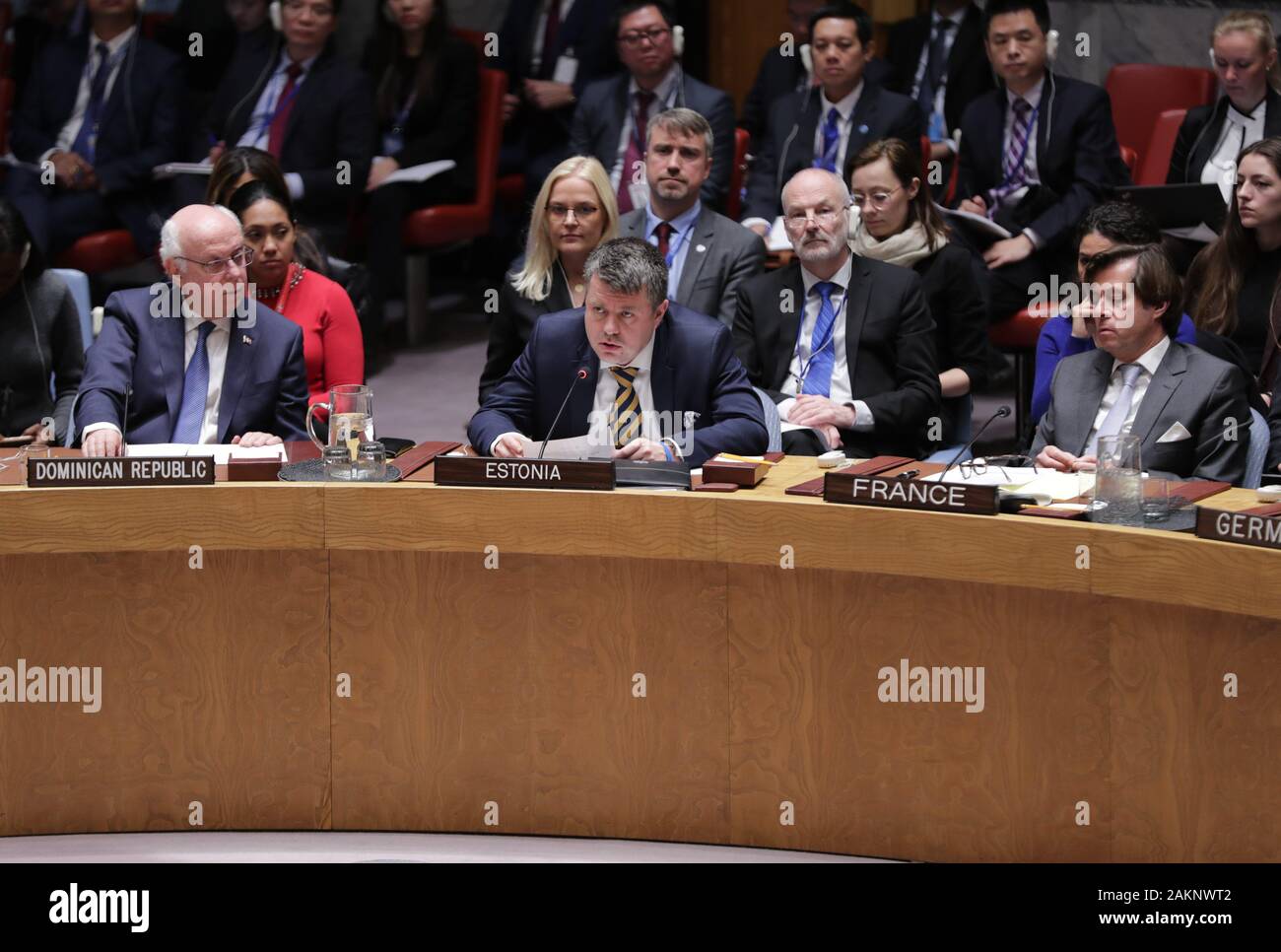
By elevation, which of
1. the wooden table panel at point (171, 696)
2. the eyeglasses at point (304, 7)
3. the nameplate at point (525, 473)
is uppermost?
the eyeglasses at point (304, 7)

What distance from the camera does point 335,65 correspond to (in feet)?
18.5

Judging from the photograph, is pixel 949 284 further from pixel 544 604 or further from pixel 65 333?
pixel 65 333

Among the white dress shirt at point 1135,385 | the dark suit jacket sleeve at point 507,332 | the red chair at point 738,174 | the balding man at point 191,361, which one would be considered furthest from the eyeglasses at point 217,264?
the red chair at point 738,174

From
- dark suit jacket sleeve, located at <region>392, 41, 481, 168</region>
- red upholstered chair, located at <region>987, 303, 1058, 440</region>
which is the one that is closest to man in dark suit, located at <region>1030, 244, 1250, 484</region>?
red upholstered chair, located at <region>987, 303, 1058, 440</region>

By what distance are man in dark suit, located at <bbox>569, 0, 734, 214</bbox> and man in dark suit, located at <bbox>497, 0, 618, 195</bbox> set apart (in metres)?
0.49

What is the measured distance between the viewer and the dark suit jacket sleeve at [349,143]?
5.59m

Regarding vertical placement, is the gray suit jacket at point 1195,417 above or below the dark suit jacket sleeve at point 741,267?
below

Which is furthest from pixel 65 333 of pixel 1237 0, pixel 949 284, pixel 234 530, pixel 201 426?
pixel 1237 0

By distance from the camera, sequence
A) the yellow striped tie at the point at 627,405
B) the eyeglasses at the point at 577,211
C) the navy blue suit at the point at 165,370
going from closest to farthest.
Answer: the yellow striped tie at the point at 627,405 < the navy blue suit at the point at 165,370 < the eyeglasses at the point at 577,211

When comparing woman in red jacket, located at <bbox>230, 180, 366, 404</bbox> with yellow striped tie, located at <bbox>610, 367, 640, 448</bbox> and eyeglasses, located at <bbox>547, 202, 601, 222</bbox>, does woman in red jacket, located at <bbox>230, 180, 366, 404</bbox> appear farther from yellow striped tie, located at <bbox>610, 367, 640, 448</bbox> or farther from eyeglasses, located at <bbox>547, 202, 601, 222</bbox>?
yellow striped tie, located at <bbox>610, 367, 640, 448</bbox>

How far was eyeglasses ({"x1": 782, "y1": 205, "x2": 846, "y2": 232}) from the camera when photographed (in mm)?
3703

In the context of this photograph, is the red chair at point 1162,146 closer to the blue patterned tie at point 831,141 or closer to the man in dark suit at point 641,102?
the blue patterned tie at point 831,141

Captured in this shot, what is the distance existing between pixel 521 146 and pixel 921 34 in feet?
4.89

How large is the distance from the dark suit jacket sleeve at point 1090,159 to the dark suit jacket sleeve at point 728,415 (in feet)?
6.00
